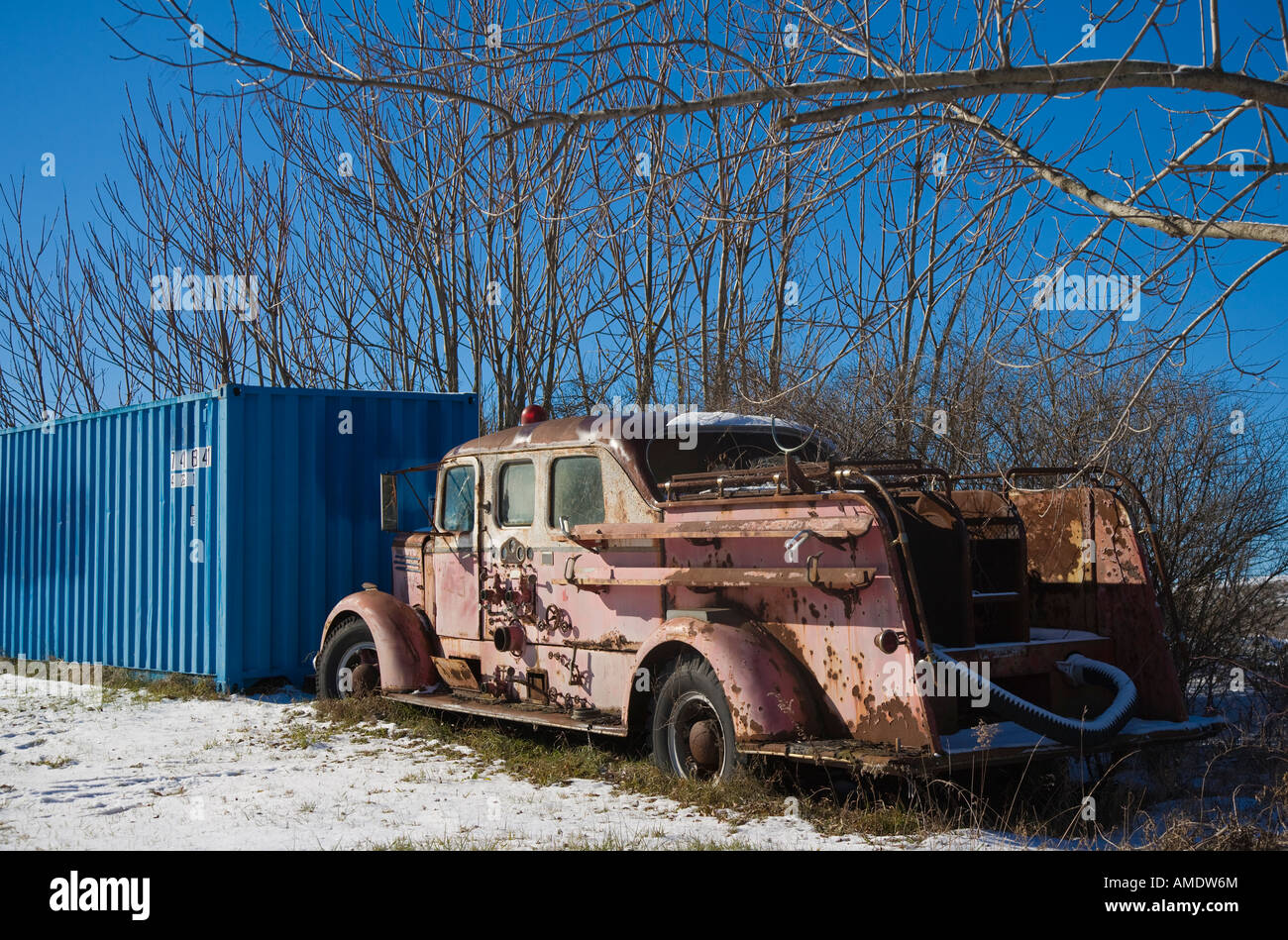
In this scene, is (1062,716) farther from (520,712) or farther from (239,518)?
(239,518)

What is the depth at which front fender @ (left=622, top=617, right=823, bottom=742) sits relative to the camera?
213 inches

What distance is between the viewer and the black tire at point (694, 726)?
5.71m

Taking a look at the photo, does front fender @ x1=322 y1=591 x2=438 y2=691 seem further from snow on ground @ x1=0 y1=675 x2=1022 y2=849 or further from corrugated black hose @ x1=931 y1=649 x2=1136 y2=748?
corrugated black hose @ x1=931 y1=649 x2=1136 y2=748

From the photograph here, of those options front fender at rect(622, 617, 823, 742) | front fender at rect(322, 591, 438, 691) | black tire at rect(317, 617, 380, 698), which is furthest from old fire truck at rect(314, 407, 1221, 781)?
black tire at rect(317, 617, 380, 698)

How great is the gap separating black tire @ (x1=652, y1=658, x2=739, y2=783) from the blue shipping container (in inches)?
166

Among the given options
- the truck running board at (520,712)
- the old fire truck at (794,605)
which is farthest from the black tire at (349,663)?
the old fire truck at (794,605)

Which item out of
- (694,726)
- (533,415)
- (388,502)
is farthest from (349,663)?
(694,726)

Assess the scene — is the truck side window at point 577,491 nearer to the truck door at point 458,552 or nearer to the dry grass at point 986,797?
A: the truck door at point 458,552

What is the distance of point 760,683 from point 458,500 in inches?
133

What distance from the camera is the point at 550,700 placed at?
7.09 m

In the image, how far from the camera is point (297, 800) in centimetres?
609

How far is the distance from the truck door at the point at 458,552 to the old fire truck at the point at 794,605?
0.04m

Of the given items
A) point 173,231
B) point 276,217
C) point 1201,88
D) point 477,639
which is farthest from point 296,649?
point 173,231

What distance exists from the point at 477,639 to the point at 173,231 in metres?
14.2
